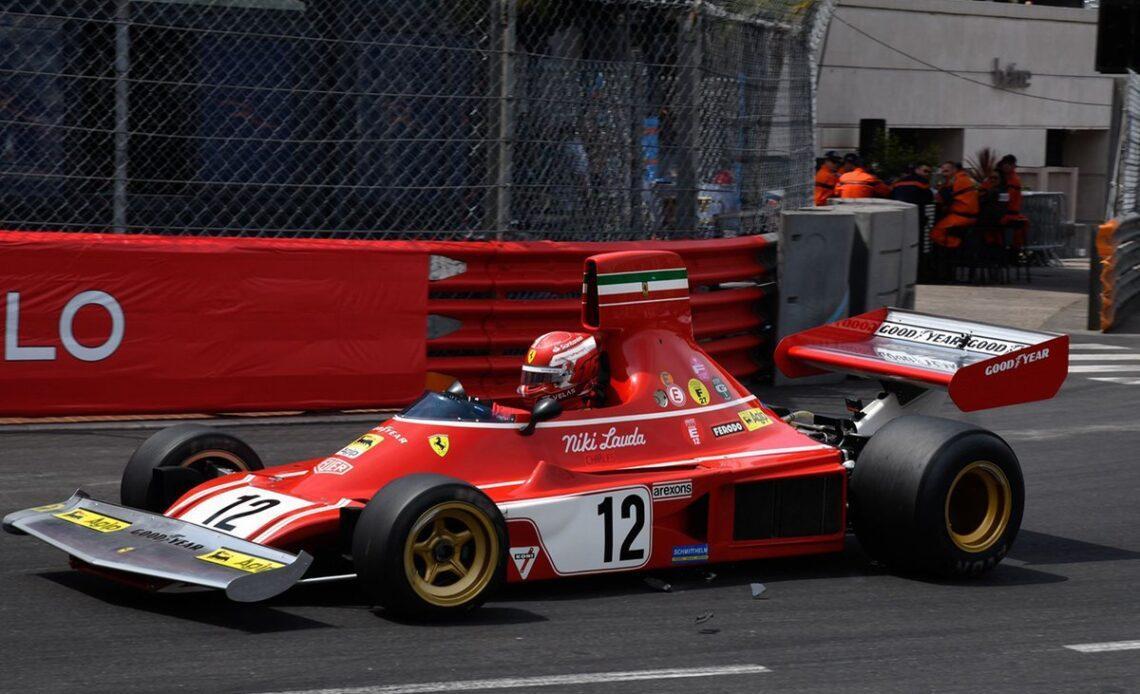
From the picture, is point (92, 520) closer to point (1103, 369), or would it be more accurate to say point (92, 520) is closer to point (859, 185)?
point (1103, 369)

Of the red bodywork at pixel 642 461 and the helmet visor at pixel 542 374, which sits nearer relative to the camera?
the red bodywork at pixel 642 461

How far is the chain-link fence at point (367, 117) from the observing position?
9.52 metres

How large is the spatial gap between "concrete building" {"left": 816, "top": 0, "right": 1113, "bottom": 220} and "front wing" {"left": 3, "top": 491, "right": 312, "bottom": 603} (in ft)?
69.3

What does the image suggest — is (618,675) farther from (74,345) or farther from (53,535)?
(74,345)

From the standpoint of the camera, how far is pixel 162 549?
566 cm

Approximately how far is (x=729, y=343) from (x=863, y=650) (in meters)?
6.33

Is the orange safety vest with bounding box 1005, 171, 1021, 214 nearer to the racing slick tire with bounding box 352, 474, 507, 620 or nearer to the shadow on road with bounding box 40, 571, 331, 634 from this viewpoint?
the racing slick tire with bounding box 352, 474, 507, 620

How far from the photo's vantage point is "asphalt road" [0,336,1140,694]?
5105mm

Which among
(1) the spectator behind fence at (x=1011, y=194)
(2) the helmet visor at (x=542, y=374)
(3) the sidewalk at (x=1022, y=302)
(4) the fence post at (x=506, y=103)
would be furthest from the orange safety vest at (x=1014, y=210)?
(2) the helmet visor at (x=542, y=374)

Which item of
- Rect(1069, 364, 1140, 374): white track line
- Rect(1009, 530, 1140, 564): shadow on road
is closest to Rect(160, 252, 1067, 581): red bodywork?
Rect(1009, 530, 1140, 564): shadow on road

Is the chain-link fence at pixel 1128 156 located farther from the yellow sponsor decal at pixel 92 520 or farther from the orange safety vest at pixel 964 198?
the yellow sponsor decal at pixel 92 520

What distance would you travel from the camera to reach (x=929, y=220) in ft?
70.1

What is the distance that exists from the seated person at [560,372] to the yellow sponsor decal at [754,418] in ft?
2.39

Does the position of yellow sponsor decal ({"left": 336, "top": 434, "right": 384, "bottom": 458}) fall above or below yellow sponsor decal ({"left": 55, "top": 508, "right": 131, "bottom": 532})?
above
